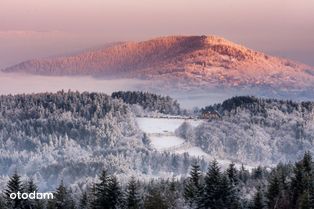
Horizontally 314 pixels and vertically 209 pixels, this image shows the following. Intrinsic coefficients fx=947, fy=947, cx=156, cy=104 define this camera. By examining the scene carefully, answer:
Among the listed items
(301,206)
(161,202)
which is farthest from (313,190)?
(161,202)

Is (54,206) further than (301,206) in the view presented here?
Yes

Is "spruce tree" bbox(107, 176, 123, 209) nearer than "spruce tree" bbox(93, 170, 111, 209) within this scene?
No

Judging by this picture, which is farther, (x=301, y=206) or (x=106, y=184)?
(x=106, y=184)

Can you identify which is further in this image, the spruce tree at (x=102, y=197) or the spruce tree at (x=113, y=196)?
the spruce tree at (x=113, y=196)

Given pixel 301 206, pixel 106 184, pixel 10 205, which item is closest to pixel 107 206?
pixel 106 184

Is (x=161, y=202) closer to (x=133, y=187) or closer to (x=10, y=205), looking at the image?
(x=133, y=187)

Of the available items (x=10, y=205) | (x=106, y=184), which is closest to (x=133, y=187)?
(x=106, y=184)

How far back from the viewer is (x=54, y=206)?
19975 cm

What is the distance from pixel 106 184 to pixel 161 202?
14556 mm

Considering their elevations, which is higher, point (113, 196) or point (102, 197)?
point (113, 196)

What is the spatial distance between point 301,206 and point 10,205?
202 feet

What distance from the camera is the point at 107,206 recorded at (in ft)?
647

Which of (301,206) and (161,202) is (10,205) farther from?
(301,206)

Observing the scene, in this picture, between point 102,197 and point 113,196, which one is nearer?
point 102,197
